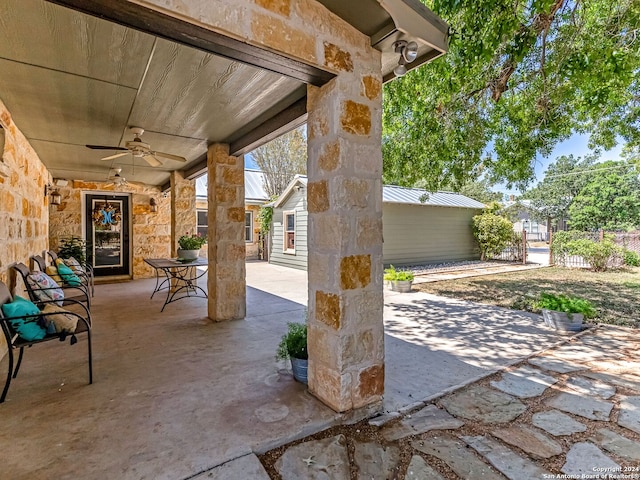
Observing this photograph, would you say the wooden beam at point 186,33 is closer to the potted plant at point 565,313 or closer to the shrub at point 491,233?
the potted plant at point 565,313

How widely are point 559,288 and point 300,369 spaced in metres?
6.60

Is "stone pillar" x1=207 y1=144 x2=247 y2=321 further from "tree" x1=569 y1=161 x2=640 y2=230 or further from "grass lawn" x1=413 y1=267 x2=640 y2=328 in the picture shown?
"tree" x1=569 y1=161 x2=640 y2=230

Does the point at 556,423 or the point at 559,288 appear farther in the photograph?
the point at 559,288

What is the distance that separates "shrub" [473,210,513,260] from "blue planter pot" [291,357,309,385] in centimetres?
1133

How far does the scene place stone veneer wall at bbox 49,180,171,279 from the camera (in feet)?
22.7

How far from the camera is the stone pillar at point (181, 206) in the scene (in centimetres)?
600

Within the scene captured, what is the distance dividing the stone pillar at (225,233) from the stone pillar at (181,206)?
2160mm

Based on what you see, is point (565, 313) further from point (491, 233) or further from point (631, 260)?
point (491, 233)

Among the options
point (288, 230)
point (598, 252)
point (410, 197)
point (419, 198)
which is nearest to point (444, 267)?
point (419, 198)

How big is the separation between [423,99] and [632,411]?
166 inches

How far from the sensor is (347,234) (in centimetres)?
195

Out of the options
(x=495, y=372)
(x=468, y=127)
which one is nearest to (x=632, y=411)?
(x=495, y=372)

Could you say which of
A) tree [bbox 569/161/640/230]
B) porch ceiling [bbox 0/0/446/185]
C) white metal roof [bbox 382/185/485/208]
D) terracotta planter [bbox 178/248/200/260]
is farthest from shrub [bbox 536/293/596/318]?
tree [bbox 569/161/640/230]

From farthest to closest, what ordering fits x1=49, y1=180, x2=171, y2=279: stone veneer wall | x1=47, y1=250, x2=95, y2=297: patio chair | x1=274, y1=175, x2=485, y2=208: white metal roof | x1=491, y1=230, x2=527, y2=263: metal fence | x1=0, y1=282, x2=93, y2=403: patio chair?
1. x1=491, y1=230, x2=527, y2=263: metal fence
2. x1=274, y1=175, x2=485, y2=208: white metal roof
3. x1=49, y1=180, x2=171, y2=279: stone veneer wall
4. x1=47, y1=250, x2=95, y2=297: patio chair
5. x1=0, y1=282, x2=93, y2=403: patio chair
